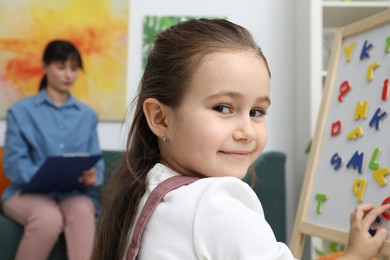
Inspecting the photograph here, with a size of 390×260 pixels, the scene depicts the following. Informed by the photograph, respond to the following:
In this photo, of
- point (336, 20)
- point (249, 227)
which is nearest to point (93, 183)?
point (336, 20)

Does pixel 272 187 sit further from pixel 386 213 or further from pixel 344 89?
pixel 386 213

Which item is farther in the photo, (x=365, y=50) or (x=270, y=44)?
(x=270, y=44)

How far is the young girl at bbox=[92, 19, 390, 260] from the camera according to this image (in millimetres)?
737

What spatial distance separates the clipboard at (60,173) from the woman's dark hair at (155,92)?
1.15 m

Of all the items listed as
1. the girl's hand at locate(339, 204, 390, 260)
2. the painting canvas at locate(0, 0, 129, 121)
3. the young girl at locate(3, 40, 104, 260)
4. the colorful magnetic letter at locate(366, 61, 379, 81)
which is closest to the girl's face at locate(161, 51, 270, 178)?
the girl's hand at locate(339, 204, 390, 260)

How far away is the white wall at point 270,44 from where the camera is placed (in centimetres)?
307

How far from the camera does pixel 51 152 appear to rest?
8.37ft

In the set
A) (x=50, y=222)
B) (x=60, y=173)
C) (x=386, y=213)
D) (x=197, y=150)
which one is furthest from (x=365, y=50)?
(x=50, y=222)

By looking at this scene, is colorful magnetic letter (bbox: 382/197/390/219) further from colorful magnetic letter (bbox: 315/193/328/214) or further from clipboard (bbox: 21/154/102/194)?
clipboard (bbox: 21/154/102/194)

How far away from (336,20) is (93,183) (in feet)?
5.19

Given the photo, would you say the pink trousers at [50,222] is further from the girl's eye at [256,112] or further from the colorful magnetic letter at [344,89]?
the girl's eye at [256,112]

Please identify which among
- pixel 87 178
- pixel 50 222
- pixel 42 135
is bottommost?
pixel 50 222

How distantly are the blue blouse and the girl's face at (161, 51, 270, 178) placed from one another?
1.65m

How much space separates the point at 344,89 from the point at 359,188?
31 cm
